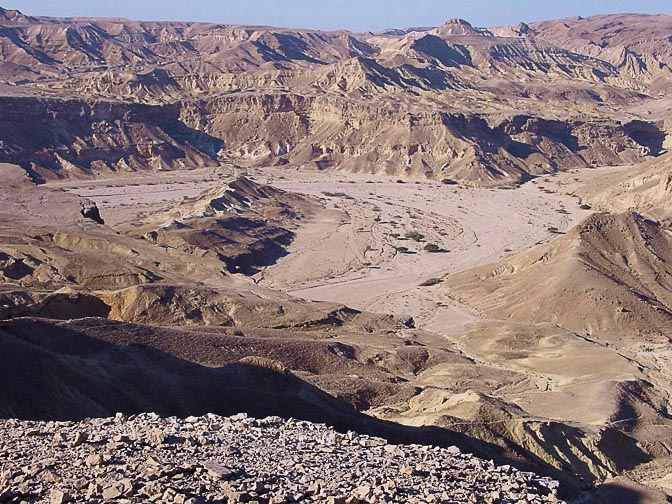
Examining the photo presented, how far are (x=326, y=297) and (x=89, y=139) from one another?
60871 mm

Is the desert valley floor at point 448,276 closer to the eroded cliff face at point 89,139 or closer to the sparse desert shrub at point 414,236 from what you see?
the sparse desert shrub at point 414,236

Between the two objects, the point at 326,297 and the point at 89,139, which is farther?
the point at 89,139

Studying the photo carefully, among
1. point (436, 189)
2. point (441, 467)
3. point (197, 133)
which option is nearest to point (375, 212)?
point (436, 189)

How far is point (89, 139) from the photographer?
11081 cm

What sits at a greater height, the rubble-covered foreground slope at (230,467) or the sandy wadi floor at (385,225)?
the rubble-covered foreground slope at (230,467)

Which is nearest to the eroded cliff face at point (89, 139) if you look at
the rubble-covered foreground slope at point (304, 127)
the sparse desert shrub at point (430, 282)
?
the rubble-covered foreground slope at point (304, 127)

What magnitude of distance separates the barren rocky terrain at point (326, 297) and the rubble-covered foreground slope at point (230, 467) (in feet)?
0.23

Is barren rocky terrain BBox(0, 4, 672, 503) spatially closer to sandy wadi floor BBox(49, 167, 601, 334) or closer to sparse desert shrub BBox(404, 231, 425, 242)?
sandy wadi floor BBox(49, 167, 601, 334)

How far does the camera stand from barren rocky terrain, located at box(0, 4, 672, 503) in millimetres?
16891

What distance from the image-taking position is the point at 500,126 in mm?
125875

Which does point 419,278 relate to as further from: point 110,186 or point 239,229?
point 110,186

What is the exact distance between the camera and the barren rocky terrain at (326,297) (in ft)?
55.4

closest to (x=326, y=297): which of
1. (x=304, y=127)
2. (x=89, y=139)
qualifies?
(x=89, y=139)

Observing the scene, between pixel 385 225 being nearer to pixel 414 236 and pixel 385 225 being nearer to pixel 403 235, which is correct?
pixel 403 235
